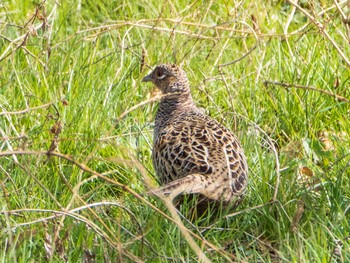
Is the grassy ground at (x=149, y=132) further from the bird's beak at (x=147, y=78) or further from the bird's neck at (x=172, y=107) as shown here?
the bird's neck at (x=172, y=107)

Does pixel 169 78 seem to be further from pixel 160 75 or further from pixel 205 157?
pixel 205 157

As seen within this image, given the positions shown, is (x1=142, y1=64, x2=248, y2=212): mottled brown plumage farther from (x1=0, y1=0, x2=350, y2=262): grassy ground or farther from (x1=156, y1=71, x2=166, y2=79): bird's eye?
(x1=156, y1=71, x2=166, y2=79): bird's eye

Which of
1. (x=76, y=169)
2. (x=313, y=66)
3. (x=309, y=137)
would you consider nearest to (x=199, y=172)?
(x=76, y=169)

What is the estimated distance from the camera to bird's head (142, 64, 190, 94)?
19.0 feet

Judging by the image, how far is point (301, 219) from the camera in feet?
15.3

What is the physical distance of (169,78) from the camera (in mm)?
5859

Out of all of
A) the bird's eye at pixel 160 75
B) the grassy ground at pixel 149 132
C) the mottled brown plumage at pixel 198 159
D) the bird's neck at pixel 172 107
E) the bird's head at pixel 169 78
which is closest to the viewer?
the grassy ground at pixel 149 132

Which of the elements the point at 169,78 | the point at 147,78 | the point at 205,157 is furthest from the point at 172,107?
the point at 205,157

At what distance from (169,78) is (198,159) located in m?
1.16

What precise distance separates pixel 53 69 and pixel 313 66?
1753mm

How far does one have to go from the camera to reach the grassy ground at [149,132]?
14.0 ft

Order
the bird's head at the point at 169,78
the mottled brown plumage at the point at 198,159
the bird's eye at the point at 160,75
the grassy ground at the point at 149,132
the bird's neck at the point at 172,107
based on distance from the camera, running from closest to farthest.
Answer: the grassy ground at the point at 149,132
the mottled brown plumage at the point at 198,159
the bird's neck at the point at 172,107
the bird's head at the point at 169,78
the bird's eye at the point at 160,75

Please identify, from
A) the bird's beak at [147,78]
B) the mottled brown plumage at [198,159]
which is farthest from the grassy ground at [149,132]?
the mottled brown plumage at [198,159]

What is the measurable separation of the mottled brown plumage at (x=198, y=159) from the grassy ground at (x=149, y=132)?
0.50 ft
